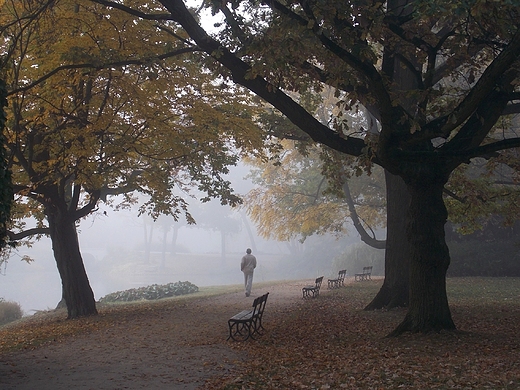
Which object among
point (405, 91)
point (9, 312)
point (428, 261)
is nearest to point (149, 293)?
point (9, 312)

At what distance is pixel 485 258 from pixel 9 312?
24.6 m

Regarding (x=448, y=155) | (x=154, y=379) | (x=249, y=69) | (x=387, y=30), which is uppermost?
(x=387, y=30)

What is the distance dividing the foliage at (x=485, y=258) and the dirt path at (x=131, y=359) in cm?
1747

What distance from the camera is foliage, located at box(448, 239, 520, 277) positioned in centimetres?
→ 2627

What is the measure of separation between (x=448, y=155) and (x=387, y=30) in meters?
2.69

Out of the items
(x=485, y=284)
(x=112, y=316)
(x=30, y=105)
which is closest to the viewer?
(x=30, y=105)

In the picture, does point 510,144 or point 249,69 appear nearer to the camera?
point 510,144

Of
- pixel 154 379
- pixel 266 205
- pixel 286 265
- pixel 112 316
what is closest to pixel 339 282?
pixel 266 205

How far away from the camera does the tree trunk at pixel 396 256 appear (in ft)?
46.2

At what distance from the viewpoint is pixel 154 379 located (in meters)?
7.50

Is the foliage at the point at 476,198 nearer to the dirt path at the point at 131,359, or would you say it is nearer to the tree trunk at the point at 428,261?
the tree trunk at the point at 428,261

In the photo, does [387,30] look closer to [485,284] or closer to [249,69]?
[249,69]

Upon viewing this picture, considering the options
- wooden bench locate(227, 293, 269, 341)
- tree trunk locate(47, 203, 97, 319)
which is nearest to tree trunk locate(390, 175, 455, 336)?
wooden bench locate(227, 293, 269, 341)

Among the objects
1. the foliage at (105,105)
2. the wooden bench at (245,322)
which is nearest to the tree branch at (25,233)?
the foliage at (105,105)
